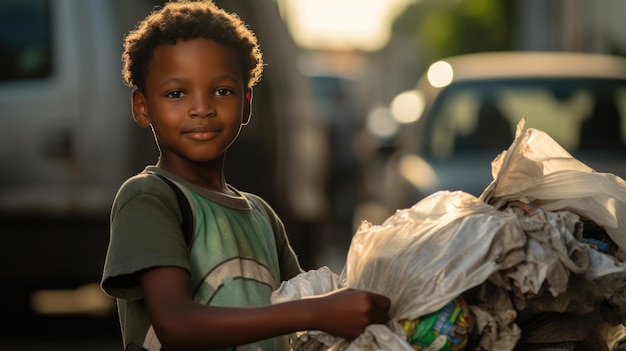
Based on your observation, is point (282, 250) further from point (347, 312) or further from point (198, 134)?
point (347, 312)

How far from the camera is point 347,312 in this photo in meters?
2.36

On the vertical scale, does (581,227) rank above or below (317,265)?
above

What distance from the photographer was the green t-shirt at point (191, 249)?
252 centimetres

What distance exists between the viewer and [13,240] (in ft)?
25.8

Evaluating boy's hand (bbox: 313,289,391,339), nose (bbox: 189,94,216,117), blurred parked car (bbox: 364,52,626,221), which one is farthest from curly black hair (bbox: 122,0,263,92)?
blurred parked car (bbox: 364,52,626,221)

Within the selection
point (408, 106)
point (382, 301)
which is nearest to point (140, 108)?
point (382, 301)

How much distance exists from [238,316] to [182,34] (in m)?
0.65

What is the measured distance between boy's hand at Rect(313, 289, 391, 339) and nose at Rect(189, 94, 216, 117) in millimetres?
534

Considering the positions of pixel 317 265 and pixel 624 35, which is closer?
pixel 317 265

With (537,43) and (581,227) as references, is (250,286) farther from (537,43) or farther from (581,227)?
(537,43)

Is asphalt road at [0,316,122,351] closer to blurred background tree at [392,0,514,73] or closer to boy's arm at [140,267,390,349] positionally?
boy's arm at [140,267,390,349]

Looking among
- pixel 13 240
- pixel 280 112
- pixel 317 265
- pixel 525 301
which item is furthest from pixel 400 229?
pixel 317 265

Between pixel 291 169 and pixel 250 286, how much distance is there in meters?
6.03

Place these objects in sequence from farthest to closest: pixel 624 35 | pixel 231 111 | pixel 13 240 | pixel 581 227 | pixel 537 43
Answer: pixel 537 43 → pixel 624 35 → pixel 13 240 → pixel 231 111 → pixel 581 227
